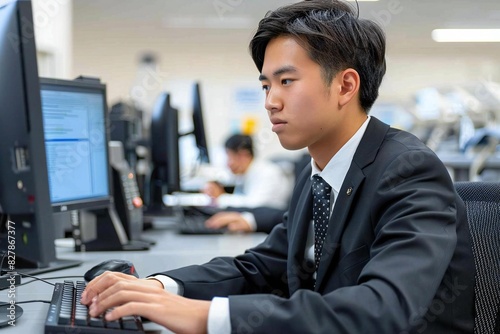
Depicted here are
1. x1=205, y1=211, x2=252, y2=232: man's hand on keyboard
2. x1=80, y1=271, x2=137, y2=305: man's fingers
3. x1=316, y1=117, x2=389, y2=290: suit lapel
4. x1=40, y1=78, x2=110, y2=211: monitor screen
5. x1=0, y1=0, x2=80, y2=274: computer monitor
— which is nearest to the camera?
x1=80, y1=271, x2=137, y2=305: man's fingers

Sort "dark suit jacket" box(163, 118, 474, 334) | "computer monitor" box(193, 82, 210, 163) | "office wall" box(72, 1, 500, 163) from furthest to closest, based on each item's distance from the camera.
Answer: "office wall" box(72, 1, 500, 163) → "computer monitor" box(193, 82, 210, 163) → "dark suit jacket" box(163, 118, 474, 334)

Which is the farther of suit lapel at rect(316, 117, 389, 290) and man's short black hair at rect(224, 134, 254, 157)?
man's short black hair at rect(224, 134, 254, 157)

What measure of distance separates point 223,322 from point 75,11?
7.16 m

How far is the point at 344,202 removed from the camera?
3.58ft

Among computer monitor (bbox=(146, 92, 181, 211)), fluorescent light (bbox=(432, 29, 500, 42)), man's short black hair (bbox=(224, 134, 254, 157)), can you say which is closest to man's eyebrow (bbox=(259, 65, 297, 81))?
computer monitor (bbox=(146, 92, 181, 211))

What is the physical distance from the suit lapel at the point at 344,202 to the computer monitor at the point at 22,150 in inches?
27.3

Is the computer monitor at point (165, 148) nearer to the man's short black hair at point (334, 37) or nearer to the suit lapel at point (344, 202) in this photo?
the man's short black hair at point (334, 37)

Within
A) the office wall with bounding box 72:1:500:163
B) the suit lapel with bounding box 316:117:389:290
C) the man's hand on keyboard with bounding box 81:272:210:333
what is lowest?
the man's hand on keyboard with bounding box 81:272:210:333

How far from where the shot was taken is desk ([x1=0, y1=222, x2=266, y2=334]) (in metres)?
1.04

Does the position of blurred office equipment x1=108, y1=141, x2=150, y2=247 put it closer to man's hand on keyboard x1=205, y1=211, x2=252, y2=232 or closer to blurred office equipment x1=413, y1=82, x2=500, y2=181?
man's hand on keyboard x1=205, y1=211, x2=252, y2=232

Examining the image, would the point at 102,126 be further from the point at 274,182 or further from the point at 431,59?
the point at 431,59

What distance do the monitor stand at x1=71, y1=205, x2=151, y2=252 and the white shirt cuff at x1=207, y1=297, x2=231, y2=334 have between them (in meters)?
1.13

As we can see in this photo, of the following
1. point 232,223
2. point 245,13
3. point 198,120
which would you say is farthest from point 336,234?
point 245,13

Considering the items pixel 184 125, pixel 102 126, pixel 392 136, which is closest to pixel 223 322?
pixel 392 136
